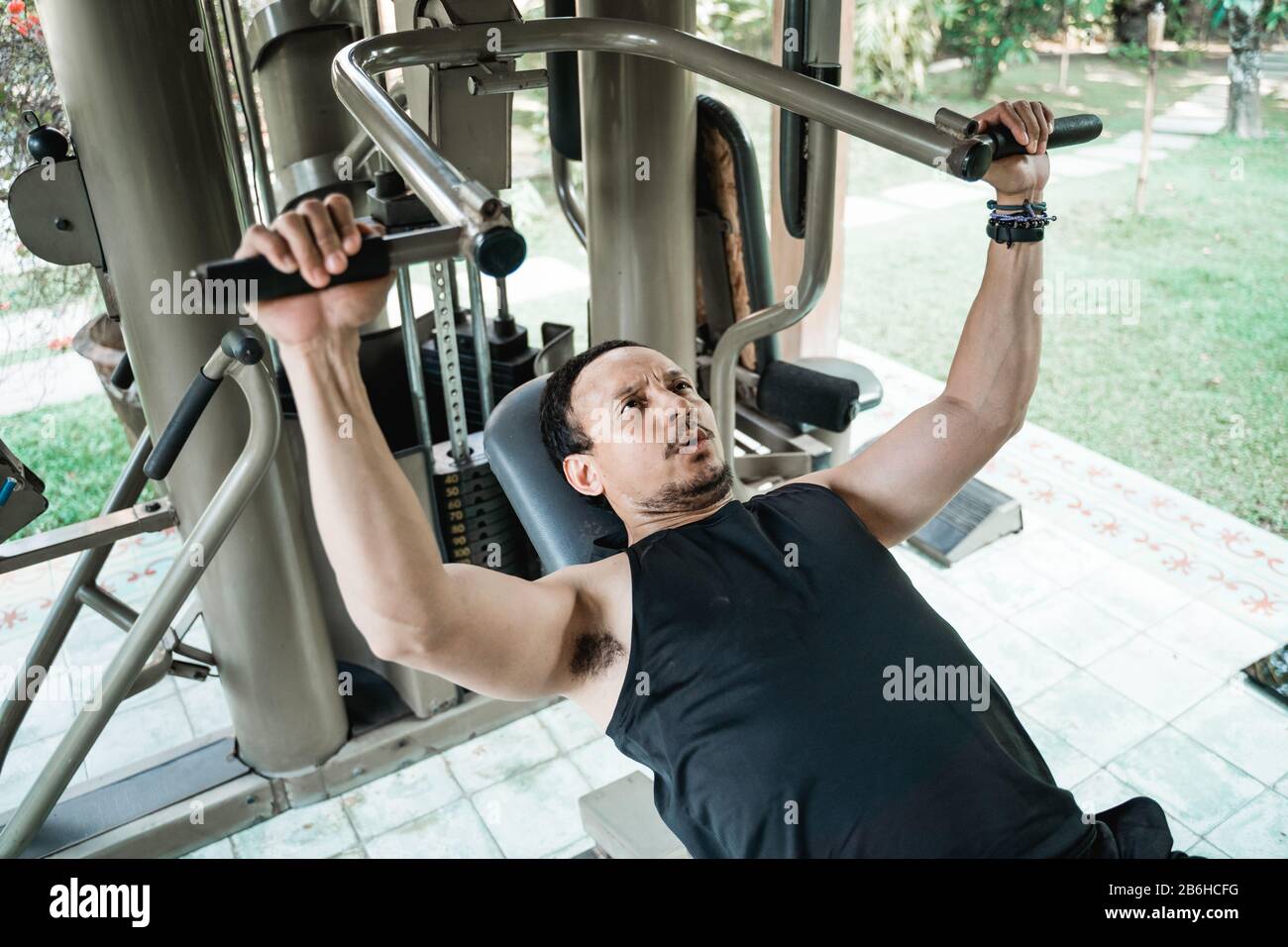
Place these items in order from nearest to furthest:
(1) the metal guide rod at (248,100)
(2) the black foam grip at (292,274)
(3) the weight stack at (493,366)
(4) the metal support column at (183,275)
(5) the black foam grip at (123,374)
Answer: (2) the black foam grip at (292,274) → (4) the metal support column at (183,275) → (5) the black foam grip at (123,374) → (1) the metal guide rod at (248,100) → (3) the weight stack at (493,366)

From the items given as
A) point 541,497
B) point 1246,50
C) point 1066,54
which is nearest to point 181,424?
point 541,497

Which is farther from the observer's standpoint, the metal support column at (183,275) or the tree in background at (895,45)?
the tree in background at (895,45)

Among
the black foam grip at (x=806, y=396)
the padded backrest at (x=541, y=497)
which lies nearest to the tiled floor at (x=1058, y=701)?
the black foam grip at (x=806, y=396)

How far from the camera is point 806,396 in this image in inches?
100.0

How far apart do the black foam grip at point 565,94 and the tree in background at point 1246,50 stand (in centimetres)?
304

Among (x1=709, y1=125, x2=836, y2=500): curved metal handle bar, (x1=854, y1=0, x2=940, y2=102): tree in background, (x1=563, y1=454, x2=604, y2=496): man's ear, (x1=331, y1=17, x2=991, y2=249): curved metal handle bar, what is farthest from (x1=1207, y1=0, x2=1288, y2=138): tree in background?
(x1=563, y1=454, x2=604, y2=496): man's ear

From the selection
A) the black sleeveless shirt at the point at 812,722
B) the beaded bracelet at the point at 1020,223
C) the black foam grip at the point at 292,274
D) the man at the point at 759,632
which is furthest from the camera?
the beaded bracelet at the point at 1020,223

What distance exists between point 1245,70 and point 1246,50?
180mm

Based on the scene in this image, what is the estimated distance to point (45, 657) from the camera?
1.96 metres

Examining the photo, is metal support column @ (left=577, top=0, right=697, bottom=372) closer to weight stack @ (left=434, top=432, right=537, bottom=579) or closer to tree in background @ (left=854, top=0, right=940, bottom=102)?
weight stack @ (left=434, top=432, right=537, bottom=579)

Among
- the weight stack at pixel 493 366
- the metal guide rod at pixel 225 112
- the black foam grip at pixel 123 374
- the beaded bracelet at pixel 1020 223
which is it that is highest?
the metal guide rod at pixel 225 112

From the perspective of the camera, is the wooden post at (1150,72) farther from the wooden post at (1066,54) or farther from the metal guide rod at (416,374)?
the metal guide rod at (416,374)

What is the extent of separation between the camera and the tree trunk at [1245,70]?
13.6 feet

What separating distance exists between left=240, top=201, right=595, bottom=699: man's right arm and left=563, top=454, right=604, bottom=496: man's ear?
0.33 meters
